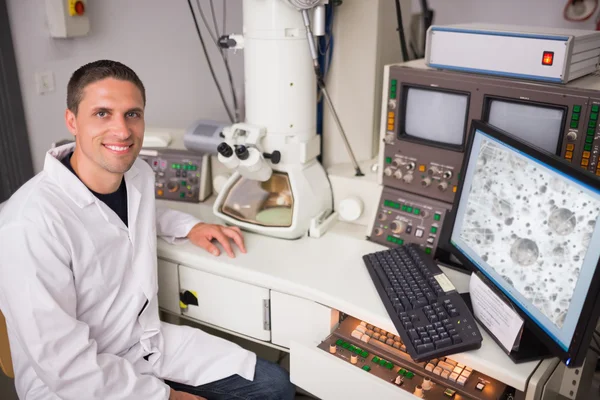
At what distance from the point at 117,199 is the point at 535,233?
1.01 meters

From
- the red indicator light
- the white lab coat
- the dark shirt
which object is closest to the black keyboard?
the white lab coat

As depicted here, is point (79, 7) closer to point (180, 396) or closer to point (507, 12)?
point (180, 396)

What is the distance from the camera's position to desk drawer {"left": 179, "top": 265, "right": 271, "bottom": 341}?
1.53m

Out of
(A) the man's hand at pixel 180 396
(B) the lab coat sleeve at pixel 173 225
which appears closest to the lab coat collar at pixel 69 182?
(B) the lab coat sleeve at pixel 173 225

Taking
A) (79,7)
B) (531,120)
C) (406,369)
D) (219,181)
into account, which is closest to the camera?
(406,369)

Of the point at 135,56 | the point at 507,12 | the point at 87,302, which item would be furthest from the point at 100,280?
the point at 507,12

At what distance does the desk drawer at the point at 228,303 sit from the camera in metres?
1.53

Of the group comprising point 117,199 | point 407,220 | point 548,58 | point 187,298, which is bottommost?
point 187,298

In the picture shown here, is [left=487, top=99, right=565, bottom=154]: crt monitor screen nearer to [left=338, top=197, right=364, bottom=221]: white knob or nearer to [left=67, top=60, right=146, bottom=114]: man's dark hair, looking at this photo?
[left=338, top=197, right=364, bottom=221]: white knob

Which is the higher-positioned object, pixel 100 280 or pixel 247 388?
pixel 100 280

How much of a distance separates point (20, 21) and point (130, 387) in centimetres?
163

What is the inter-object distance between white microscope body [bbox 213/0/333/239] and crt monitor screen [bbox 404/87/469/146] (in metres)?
0.32

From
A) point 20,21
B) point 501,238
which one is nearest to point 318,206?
point 501,238

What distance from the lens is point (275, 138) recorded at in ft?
5.54
